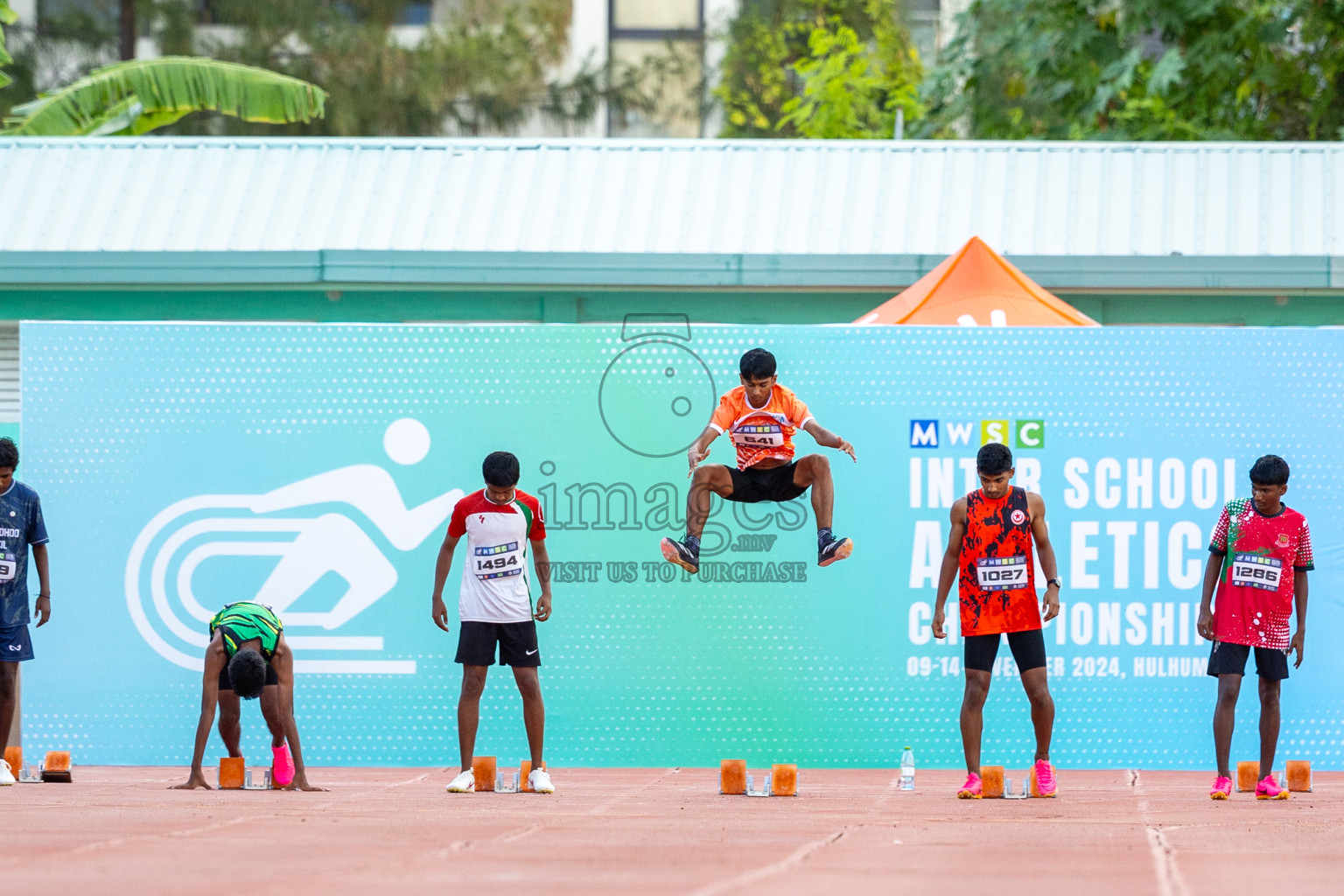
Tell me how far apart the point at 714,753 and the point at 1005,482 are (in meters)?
2.77

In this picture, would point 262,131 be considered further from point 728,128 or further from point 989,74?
point 989,74

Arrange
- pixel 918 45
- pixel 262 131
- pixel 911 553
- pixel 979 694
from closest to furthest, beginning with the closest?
pixel 979 694
pixel 911 553
pixel 262 131
pixel 918 45

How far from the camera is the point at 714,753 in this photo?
1030 centimetres

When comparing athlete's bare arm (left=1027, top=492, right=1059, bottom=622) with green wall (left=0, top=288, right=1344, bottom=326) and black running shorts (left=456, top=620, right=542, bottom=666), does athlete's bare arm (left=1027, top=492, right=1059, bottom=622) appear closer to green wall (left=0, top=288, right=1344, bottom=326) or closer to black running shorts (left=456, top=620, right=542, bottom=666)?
black running shorts (left=456, top=620, right=542, bottom=666)

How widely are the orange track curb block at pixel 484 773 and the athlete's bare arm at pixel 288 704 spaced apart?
91 cm

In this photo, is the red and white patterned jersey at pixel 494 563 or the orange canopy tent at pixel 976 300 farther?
the orange canopy tent at pixel 976 300

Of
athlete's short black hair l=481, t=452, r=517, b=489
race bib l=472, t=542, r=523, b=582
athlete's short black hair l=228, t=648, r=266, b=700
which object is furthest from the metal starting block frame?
athlete's short black hair l=481, t=452, r=517, b=489

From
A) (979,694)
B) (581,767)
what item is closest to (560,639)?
(581,767)

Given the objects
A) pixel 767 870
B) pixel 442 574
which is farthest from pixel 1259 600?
pixel 442 574

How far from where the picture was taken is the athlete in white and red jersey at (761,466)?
29.6 ft

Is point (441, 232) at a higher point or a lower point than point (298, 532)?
higher

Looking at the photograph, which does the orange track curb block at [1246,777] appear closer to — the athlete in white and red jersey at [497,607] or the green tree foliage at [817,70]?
the athlete in white and red jersey at [497,607]

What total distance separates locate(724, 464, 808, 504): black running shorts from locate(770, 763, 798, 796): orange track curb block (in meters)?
1.50

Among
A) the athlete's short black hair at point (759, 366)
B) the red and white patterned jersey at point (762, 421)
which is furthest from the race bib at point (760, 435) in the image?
the athlete's short black hair at point (759, 366)
